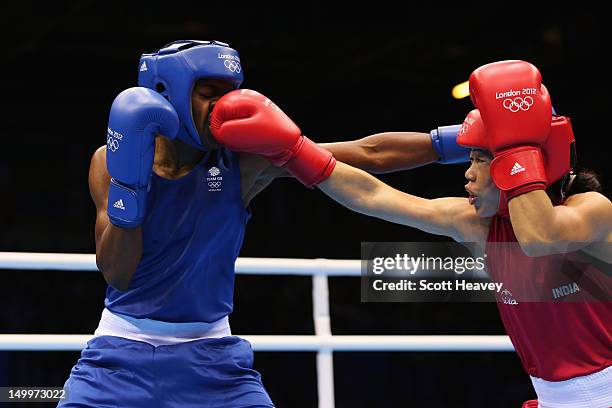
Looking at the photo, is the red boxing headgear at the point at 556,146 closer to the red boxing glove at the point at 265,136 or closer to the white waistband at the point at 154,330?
the red boxing glove at the point at 265,136

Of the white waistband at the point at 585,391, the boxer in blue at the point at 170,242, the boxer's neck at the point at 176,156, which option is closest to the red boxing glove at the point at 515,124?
the white waistband at the point at 585,391

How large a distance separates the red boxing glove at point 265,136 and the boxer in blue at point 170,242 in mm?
71

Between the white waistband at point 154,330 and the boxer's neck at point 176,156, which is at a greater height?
the boxer's neck at point 176,156

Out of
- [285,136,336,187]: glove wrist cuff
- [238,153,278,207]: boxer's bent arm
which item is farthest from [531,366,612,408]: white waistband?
[238,153,278,207]: boxer's bent arm

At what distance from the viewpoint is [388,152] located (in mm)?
2709

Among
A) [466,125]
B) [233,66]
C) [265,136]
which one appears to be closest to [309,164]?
[265,136]

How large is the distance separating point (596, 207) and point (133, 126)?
3.75 feet

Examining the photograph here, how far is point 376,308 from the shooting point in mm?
8969

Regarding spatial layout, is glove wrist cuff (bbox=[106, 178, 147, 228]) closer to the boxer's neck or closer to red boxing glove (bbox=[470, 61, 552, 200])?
the boxer's neck

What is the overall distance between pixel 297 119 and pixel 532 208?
7.78 m

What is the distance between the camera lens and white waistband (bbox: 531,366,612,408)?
229cm

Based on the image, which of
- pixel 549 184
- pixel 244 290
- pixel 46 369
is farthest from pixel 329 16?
pixel 549 184

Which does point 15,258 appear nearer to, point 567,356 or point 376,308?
point 567,356

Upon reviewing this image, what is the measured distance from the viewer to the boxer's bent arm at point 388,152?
2.69 metres
